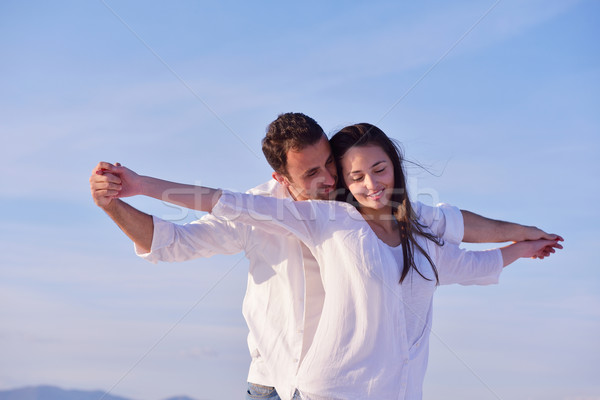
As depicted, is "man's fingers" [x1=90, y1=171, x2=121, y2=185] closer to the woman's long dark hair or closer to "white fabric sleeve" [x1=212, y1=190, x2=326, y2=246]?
"white fabric sleeve" [x1=212, y1=190, x2=326, y2=246]

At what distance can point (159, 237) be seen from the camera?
10.9ft

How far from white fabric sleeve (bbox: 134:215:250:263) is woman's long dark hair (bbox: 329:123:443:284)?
2.13 feet

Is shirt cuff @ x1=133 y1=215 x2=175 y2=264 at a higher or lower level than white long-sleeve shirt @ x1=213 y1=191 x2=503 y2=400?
higher

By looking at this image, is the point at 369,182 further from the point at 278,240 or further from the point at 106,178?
the point at 106,178

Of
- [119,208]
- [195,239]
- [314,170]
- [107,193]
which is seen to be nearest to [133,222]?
[119,208]

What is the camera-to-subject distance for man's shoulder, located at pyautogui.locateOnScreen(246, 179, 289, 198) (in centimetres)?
369

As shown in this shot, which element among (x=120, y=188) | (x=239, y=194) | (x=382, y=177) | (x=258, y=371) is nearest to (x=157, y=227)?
(x=120, y=188)

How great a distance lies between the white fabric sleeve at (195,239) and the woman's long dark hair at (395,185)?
65 cm

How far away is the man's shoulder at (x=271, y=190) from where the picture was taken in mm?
3694

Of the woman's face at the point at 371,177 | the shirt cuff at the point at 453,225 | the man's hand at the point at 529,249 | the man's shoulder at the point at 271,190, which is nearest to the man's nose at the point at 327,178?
the woman's face at the point at 371,177

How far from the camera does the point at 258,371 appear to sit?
10.8 feet

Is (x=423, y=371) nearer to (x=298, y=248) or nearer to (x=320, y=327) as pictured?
(x=320, y=327)

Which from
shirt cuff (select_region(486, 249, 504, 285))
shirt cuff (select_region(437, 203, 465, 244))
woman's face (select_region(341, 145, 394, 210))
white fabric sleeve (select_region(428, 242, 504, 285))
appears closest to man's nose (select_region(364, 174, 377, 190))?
woman's face (select_region(341, 145, 394, 210))

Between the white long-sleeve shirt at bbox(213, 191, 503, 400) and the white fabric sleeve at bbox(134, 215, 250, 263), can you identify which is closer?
the white long-sleeve shirt at bbox(213, 191, 503, 400)
